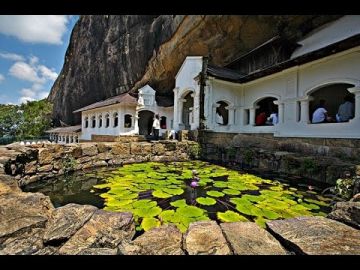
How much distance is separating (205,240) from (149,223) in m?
1.40

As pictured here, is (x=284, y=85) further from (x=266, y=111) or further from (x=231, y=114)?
(x=266, y=111)

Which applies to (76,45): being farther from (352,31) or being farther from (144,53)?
(352,31)

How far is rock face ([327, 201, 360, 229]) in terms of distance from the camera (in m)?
1.88

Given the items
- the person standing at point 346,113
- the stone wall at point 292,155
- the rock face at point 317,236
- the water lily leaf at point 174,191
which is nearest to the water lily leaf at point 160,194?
the water lily leaf at point 174,191

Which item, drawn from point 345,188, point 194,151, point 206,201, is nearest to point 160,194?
point 206,201

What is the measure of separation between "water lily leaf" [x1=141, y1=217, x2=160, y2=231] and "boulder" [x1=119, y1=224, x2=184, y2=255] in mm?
1036

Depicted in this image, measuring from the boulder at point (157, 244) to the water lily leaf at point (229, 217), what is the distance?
1434 millimetres

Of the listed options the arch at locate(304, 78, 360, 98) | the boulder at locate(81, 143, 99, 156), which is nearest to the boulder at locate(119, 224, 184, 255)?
the boulder at locate(81, 143, 99, 156)

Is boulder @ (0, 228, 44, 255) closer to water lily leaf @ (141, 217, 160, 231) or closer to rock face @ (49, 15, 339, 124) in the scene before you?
water lily leaf @ (141, 217, 160, 231)

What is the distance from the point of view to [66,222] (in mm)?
1820

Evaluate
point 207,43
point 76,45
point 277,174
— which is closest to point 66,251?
point 277,174

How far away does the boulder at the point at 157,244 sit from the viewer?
141cm

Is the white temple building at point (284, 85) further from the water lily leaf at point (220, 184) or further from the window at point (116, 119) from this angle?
the window at point (116, 119)
